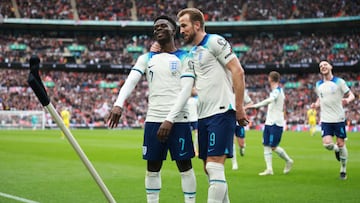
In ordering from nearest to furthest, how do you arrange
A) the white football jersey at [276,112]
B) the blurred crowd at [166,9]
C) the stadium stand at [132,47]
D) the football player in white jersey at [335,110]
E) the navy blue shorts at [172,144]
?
the navy blue shorts at [172,144] < the football player in white jersey at [335,110] < the white football jersey at [276,112] < the stadium stand at [132,47] < the blurred crowd at [166,9]

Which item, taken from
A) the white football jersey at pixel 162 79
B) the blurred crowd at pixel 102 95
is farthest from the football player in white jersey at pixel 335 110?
the blurred crowd at pixel 102 95

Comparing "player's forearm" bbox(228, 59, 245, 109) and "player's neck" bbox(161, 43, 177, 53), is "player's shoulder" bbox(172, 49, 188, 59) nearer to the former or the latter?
"player's neck" bbox(161, 43, 177, 53)

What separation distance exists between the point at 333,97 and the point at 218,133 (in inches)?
270

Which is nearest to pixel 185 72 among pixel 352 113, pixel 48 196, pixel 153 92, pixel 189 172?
pixel 153 92

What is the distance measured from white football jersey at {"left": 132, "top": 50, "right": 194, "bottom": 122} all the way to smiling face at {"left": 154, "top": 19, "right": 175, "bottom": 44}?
0.22m

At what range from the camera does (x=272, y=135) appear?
12.5 meters

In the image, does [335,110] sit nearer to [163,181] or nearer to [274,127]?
[274,127]

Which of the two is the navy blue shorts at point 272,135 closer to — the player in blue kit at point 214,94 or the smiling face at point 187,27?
the player in blue kit at point 214,94

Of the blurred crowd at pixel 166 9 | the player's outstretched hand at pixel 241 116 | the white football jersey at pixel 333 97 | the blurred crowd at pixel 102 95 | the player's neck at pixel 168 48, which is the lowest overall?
the blurred crowd at pixel 102 95

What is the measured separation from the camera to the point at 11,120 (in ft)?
156

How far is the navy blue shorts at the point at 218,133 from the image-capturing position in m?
5.70

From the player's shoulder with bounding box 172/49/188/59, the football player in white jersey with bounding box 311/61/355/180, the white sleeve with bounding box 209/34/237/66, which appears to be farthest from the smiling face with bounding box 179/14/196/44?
the football player in white jersey with bounding box 311/61/355/180

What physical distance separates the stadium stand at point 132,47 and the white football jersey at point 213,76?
47719 mm

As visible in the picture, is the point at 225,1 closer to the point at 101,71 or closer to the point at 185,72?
the point at 101,71
